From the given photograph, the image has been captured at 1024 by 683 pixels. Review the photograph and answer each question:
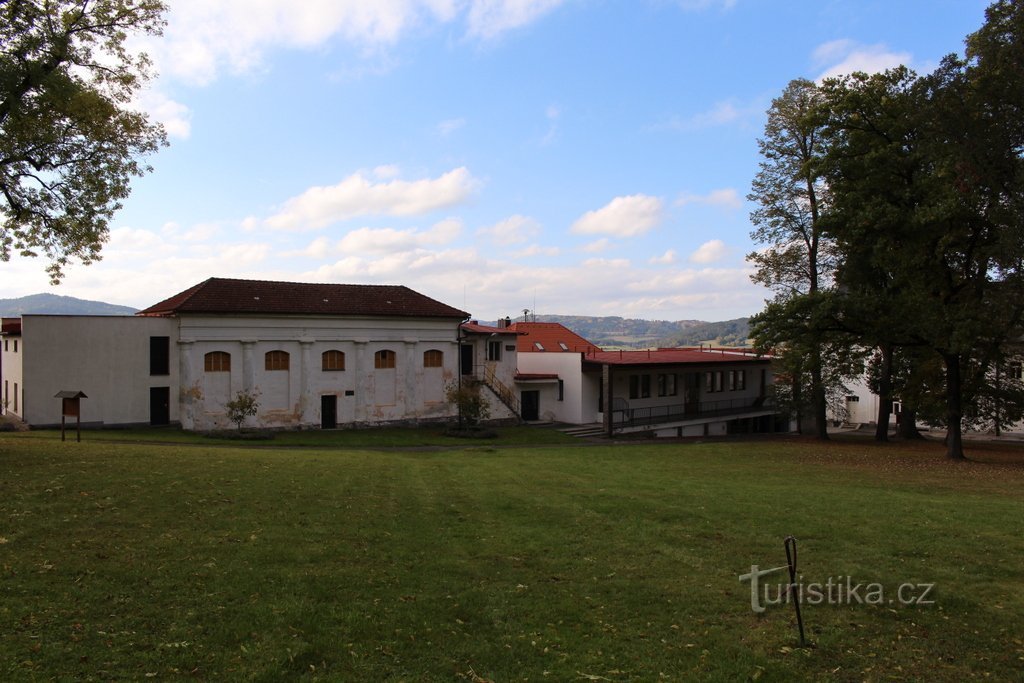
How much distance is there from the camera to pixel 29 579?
818cm

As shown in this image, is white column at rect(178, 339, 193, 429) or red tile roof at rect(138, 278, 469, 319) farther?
red tile roof at rect(138, 278, 469, 319)

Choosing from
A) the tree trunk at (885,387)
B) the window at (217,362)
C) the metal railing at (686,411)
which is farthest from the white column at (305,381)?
the tree trunk at (885,387)

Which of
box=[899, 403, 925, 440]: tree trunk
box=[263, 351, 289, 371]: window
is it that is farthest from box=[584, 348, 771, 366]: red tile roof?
box=[263, 351, 289, 371]: window

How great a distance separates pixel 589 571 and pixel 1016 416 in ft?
110

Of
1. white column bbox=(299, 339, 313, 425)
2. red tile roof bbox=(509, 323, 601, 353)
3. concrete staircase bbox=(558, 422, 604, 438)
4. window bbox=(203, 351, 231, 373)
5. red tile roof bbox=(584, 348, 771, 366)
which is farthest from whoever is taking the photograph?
red tile roof bbox=(509, 323, 601, 353)

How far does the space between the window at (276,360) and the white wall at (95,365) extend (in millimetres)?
4691

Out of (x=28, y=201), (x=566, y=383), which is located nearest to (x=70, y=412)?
(x=28, y=201)

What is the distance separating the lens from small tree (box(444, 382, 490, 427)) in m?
38.6

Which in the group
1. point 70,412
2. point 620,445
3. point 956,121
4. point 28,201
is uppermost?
point 956,121

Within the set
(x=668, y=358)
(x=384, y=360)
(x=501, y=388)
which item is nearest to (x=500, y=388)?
(x=501, y=388)

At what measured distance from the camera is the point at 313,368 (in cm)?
3984

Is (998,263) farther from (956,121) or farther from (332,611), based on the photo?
(332,611)

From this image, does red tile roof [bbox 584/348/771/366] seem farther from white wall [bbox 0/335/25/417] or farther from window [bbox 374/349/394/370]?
white wall [bbox 0/335/25/417]

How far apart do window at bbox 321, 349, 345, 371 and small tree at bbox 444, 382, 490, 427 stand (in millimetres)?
6738
